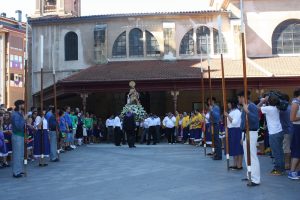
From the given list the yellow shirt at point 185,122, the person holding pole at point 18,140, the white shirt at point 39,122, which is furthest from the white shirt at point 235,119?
the yellow shirt at point 185,122

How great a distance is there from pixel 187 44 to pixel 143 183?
901 inches

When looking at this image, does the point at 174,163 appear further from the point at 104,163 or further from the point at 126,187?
the point at 126,187

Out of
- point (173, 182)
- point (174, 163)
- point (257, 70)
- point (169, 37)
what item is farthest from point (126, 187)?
point (169, 37)

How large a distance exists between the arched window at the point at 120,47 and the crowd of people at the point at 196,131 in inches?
359

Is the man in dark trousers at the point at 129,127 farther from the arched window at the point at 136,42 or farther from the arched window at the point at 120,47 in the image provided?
the arched window at the point at 120,47

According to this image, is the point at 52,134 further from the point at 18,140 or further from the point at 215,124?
the point at 215,124

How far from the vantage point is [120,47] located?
99.9ft

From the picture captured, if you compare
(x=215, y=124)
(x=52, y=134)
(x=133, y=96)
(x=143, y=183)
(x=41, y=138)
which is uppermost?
(x=133, y=96)

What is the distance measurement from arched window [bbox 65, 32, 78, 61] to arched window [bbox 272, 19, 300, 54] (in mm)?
15176

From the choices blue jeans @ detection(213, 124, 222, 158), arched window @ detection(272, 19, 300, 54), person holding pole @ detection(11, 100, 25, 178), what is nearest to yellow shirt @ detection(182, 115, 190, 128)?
blue jeans @ detection(213, 124, 222, 158)

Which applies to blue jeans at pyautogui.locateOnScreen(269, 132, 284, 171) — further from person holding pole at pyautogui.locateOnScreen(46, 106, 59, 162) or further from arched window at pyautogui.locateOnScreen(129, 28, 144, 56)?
arched window at pyautogui.locateOnScreen(129, 28, 144, 56)

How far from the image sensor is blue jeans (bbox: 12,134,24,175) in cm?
968

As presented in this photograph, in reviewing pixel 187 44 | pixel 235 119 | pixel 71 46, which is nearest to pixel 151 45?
pixel 187 44

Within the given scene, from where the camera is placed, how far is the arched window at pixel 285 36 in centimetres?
2889
